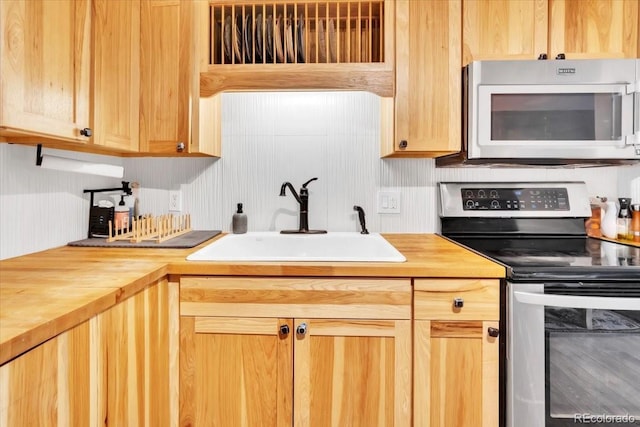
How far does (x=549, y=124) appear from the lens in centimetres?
152

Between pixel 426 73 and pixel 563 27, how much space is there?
0.57m

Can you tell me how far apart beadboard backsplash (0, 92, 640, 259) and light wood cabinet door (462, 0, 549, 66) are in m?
0.50


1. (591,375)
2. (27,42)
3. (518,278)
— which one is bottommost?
(591,375)

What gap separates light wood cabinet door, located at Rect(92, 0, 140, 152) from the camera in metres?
1.34

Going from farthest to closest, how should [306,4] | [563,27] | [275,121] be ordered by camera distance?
1. [275,121]
2. [306,4]
3. [563,27]

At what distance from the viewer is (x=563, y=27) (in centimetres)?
158

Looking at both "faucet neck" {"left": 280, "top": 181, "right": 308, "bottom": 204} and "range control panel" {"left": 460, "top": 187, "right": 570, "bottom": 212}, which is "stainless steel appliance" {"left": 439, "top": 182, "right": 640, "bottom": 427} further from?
"faucet neck" {"left": 280, "top": 181, "right": 308, "bottom": 204}

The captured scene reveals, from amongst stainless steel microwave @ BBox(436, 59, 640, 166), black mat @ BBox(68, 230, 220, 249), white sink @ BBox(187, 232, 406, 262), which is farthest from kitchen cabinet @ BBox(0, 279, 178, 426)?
stainless steel microwave @ BBox(436, 59, 640, 166)

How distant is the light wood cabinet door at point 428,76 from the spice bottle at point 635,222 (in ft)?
2.82

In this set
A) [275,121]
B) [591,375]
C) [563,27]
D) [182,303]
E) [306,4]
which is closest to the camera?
[591,375]

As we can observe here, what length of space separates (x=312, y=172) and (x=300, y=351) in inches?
36.0

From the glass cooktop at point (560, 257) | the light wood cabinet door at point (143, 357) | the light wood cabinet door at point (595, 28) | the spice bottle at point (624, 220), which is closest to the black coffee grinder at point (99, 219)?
the light wood cabinet door at point (143, 357)

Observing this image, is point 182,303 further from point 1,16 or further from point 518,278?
point 518,278

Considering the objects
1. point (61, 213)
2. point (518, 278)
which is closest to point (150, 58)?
point (61, 213)
